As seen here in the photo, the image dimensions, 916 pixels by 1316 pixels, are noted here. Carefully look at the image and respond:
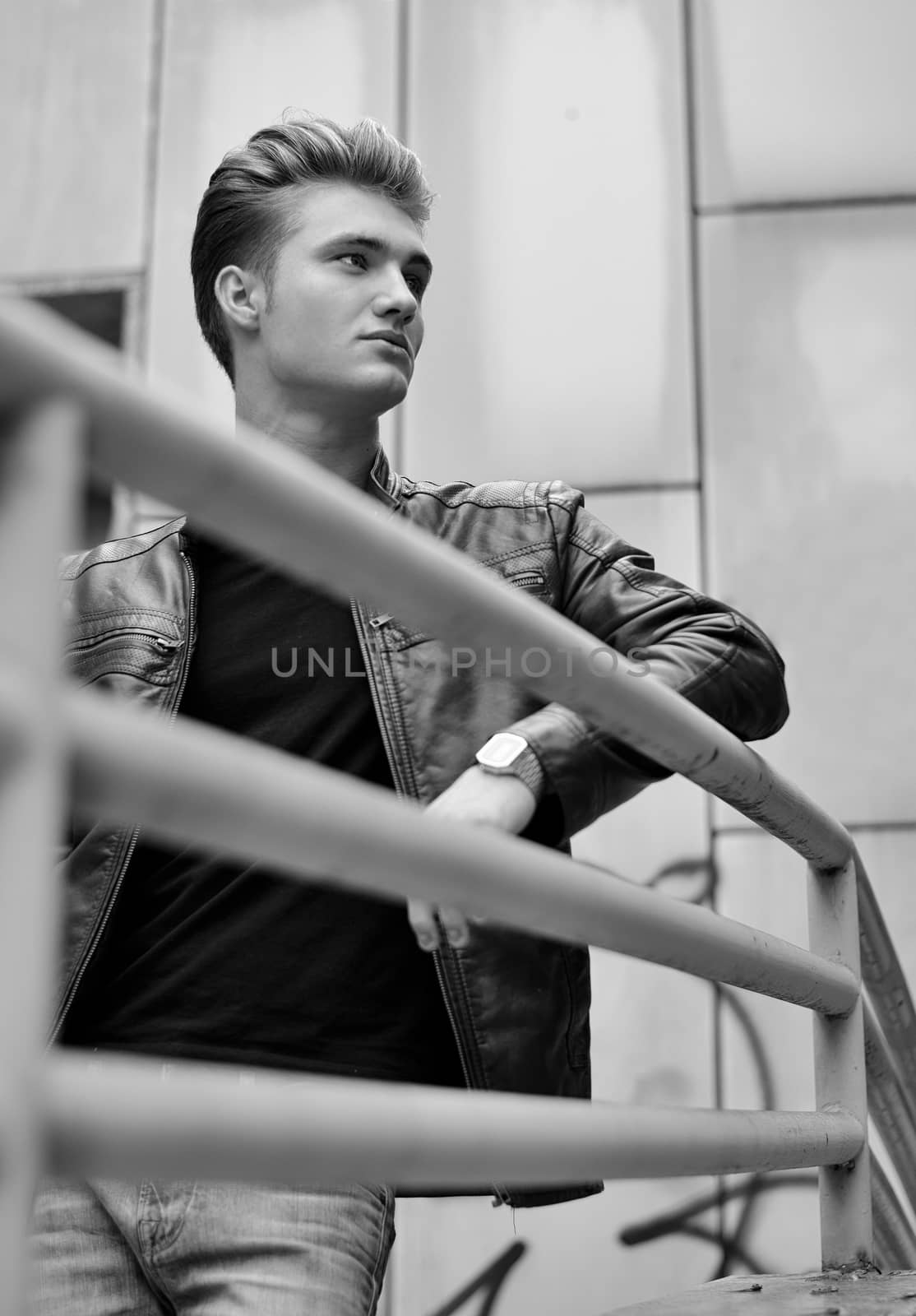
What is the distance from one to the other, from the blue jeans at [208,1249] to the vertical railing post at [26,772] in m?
1.03

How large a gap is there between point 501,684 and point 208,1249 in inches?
27.7

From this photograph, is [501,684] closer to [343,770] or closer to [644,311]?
[343,770]

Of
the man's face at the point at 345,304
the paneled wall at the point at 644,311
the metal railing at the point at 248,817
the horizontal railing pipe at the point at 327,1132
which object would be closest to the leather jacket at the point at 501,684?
the man's face at the point at 345,304

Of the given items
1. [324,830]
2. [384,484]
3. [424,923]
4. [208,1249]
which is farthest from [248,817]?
[384,484]

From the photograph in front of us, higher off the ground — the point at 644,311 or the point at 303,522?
the point at 644,311

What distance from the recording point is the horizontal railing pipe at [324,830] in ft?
2.15

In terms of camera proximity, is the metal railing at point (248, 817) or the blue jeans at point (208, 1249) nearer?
the metal railing at point (248, 817)

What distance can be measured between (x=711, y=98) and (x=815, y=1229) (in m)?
2.80

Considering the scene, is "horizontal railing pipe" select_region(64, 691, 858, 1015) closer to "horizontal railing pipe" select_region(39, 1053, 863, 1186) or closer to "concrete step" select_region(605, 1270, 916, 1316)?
"horizontal railing pipe" select_region(39, 1053, 863, 1186)

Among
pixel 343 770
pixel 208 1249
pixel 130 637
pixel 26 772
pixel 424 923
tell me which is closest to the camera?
pixel 26 772

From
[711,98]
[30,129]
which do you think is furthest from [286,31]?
[711,98]

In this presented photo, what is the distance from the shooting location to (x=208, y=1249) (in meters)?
1.57

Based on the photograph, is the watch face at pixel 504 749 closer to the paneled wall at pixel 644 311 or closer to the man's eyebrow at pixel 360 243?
the man's eyebrow at pixel 360 243

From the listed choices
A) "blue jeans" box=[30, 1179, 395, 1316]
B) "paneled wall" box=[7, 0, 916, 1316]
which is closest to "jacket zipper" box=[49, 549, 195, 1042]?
"blue jeans" box=[30, 1179, 395, 1316]
